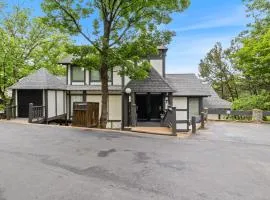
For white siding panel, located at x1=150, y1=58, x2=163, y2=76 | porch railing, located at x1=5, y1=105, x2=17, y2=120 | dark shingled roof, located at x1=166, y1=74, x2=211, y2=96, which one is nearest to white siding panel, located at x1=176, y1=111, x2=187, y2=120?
dark shingled roof, located at x1=166, y1=74, x2=211, y2=96

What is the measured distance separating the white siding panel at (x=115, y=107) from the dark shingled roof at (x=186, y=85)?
4.40 meters

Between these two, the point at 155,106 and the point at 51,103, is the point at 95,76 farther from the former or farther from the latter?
the point at 155,106

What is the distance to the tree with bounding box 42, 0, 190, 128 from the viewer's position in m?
14.8

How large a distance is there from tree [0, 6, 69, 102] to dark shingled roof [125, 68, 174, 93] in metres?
10.9

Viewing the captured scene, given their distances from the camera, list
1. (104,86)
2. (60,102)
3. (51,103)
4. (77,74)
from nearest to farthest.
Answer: (104,86) → (51,103) → (60,102) → (77,74)

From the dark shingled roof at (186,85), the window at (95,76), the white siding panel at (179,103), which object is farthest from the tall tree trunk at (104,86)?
the white siding panel at (179,103)

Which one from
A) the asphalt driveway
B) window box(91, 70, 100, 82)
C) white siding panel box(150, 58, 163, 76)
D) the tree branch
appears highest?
the tree branch

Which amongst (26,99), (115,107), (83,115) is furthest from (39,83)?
(115,107)

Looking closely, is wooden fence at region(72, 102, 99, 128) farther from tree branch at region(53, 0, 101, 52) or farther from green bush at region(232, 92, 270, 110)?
green bush at region(232, 92, 270, 110)

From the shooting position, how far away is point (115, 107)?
20266mm

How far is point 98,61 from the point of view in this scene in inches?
593

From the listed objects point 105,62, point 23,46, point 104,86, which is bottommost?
point 104,86

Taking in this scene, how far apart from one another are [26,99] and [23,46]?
8858 mm

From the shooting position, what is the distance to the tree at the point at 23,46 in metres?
23.6
